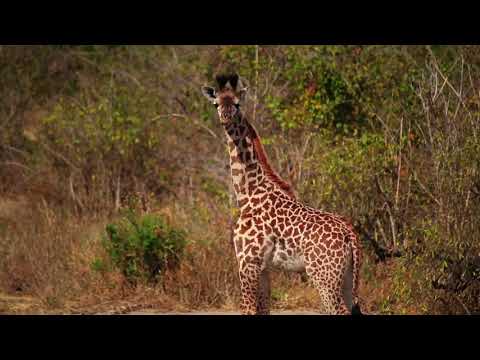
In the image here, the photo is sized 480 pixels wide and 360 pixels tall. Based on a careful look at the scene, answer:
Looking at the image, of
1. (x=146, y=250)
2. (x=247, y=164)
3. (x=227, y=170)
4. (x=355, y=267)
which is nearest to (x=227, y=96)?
(x=247, y=164)

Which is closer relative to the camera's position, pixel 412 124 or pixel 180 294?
pixel 180 294

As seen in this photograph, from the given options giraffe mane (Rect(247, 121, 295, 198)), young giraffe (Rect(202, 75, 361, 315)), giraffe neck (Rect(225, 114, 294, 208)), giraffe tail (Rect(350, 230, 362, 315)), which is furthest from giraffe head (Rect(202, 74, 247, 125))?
giraffe tail (Rect(350, 230, 362, 315))

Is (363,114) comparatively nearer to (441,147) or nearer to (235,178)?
(441,147)

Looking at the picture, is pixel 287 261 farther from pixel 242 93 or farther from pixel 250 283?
pixel 242 93

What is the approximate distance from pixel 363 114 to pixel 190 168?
271cm

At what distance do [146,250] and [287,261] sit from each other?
296cm

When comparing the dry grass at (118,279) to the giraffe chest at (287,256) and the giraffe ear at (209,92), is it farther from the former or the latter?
the giraffe ear at (209,92)

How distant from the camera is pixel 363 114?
11.2 meters

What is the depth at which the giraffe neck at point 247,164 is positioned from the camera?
7249mm

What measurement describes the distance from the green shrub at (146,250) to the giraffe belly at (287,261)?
8.78 ft

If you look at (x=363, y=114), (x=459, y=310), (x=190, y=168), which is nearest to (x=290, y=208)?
(x=459, y=310)

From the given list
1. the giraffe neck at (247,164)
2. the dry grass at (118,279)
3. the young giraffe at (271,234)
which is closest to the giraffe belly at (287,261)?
the young giraffe at (271,234)

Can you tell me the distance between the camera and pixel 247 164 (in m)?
7.31

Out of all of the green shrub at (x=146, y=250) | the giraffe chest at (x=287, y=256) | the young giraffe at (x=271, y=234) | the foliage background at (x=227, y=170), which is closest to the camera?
the young giraffe at (x=271, y=234)
